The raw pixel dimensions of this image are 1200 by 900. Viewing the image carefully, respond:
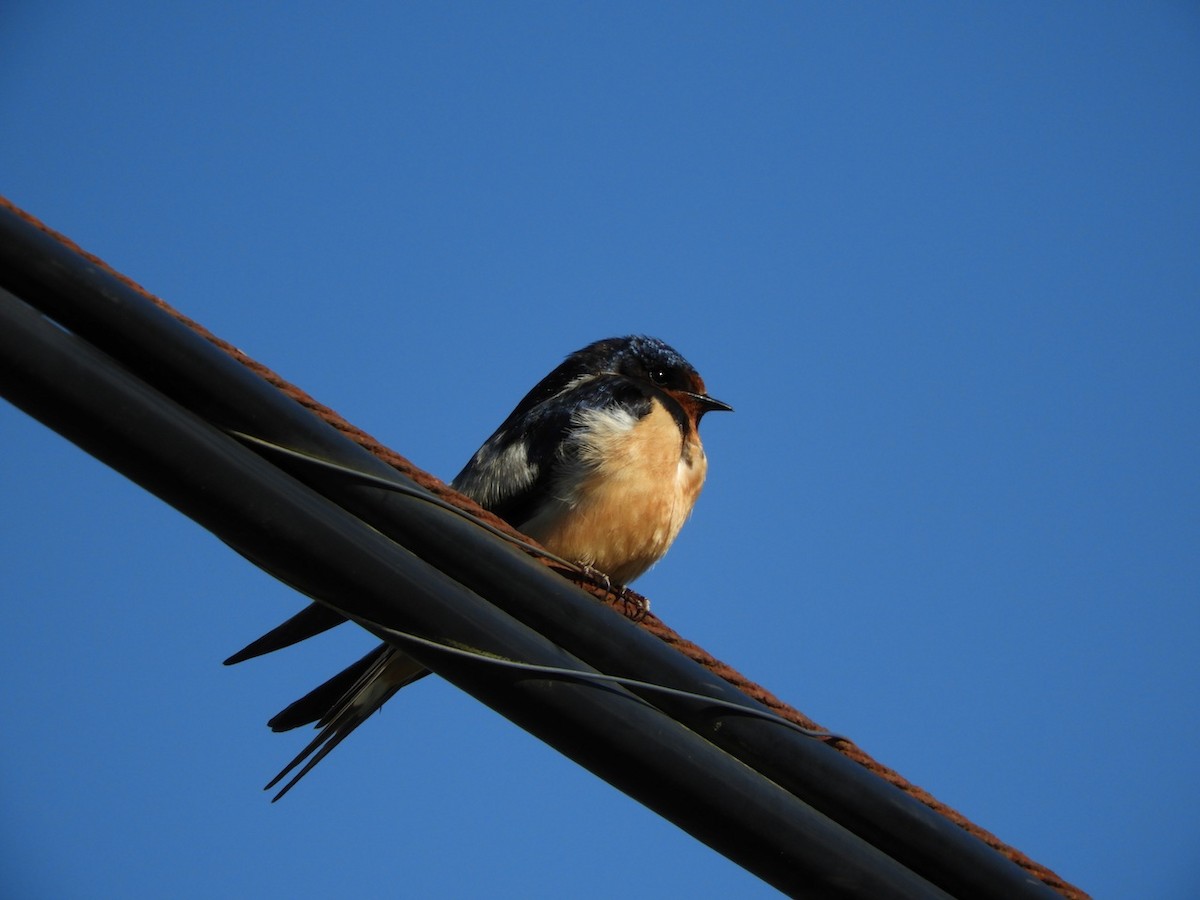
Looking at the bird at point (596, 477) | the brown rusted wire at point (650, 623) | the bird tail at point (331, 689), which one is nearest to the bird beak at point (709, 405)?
the bird at point (596, 477)

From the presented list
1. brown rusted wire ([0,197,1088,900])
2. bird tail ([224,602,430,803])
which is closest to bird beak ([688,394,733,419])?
bird tail ([224,602,430,803])

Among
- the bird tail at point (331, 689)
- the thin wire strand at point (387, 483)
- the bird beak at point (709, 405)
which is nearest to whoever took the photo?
the thin wire strand at point (387, 483)

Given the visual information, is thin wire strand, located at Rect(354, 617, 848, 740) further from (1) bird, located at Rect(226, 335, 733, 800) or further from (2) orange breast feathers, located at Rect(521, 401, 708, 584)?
(2) orange breast feathers, located at Rect(521, 401, 708, 584)

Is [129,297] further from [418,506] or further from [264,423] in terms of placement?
[418,506]

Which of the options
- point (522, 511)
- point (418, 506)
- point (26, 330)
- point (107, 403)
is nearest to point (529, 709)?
point (418, 506)

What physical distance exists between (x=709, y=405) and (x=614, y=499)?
151cm

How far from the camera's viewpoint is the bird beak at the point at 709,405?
6.83m

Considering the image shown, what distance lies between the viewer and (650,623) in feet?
9.73

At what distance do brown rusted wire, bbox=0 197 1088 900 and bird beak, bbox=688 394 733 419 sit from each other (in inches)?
134

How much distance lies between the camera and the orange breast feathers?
217 inches

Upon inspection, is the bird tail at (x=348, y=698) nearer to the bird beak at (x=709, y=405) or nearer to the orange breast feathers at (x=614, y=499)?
the orange breast feathers at (x=614, y=499)

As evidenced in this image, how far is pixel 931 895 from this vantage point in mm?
3006

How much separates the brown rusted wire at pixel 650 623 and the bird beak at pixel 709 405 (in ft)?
11.2

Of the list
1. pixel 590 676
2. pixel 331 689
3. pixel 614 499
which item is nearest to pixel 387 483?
pixel 590 676
